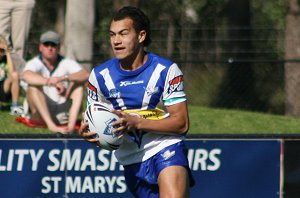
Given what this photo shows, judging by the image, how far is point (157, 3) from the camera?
28766 millimetres

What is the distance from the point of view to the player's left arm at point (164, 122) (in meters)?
7.14

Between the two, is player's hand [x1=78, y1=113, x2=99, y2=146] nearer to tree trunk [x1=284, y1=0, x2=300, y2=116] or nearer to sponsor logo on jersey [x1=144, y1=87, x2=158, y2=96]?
sponsor logo on jersey [x1=144, y1=87, x2=158, y2=96]

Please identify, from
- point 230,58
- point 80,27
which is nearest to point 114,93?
point 80,27

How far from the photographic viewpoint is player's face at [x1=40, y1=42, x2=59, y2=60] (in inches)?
484

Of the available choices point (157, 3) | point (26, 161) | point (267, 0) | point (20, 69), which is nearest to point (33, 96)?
point (20, 69)

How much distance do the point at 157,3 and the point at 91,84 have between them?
2140cm

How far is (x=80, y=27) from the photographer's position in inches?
640

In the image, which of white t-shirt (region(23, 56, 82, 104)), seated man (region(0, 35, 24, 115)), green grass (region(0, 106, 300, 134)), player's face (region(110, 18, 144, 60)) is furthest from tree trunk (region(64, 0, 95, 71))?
player's face (region(110, 18, 144, 60))

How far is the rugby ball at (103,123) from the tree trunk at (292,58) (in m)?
7.51

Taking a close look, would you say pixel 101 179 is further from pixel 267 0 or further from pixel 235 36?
pixel 267 0

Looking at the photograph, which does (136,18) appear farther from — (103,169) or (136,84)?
(103,169)

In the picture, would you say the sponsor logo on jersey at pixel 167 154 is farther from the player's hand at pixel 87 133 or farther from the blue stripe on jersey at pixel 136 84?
the player's hand at pixel 87 133

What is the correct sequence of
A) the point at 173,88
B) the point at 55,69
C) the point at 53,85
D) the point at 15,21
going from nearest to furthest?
the point at 173,88, the point at 53,85, the point at 55,69, the point at 15,21

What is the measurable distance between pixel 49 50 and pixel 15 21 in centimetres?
165
